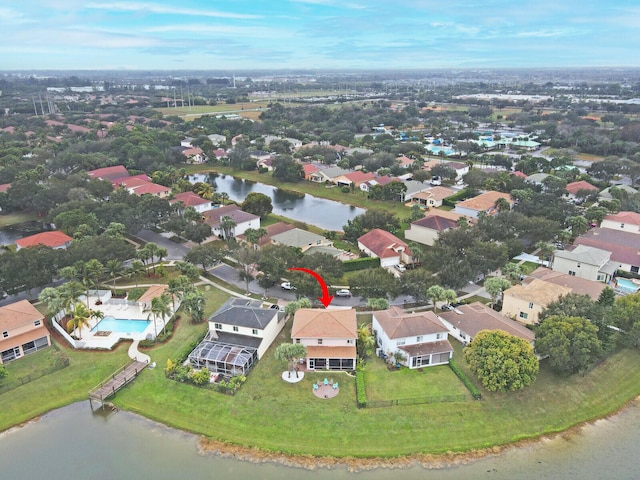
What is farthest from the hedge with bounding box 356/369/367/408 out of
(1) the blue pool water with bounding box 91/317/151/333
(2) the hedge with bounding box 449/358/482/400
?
(1) the blue pool water with bounding box 91/317/151/333

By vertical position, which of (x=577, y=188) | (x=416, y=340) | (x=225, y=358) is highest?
(x=577, y=188)

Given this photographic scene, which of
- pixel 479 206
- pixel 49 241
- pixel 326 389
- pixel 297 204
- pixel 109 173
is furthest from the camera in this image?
pixel 109 173

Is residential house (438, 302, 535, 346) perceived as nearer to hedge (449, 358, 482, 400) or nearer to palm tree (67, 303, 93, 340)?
hedge (449, 358, 482, 400)

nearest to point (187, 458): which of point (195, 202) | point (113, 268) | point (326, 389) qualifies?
point (326, 389)

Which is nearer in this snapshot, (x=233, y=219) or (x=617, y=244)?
(x=617, y=244)

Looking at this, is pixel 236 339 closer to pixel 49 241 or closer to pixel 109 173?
pixel 49 241

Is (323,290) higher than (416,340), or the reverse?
(323,290)

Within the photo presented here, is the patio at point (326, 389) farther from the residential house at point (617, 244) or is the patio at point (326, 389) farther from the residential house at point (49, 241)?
the residential house at point (49, 241)
